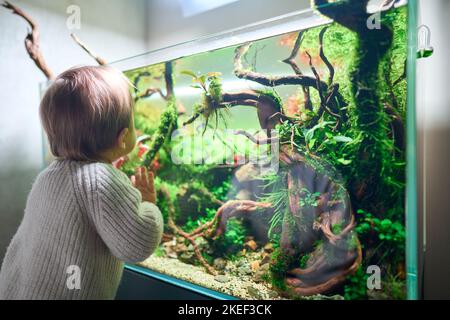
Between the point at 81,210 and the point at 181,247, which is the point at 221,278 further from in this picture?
the point at 81,210

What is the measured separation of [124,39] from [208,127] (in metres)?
1.12

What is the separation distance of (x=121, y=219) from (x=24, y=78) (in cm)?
116

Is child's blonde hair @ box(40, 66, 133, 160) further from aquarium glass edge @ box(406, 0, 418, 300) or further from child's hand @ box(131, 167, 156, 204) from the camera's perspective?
aquarium glass edge @ box(406, 0, 418, 300)

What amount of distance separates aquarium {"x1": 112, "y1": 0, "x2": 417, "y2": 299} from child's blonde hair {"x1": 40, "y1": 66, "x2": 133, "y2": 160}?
35 centimetres

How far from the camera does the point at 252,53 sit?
3.31 ft

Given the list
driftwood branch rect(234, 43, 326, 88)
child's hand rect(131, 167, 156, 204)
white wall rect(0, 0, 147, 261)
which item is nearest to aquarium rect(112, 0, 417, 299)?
driftwood branch rect(234, 43, 326, 88)

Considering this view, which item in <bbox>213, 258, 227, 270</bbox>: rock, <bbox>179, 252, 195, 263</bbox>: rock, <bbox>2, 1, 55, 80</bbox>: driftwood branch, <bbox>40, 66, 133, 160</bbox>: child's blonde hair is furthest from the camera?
<bbox>2, 1, 55, 80</bbox>: driftwood branch

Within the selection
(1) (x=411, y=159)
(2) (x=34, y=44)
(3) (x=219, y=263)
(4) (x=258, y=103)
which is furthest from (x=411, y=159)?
(2) (x=34, y=44)

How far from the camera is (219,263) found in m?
1.12

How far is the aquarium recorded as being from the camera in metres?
0.78

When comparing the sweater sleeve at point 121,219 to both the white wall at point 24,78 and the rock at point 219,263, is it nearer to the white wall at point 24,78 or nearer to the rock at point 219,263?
the rock at point 219,263

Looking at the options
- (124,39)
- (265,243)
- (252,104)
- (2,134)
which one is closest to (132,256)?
(265,243)

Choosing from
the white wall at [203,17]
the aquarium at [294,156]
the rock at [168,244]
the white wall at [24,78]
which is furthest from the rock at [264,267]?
the white wall at [24,78]

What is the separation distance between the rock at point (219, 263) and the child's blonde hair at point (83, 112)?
55 centimetres
